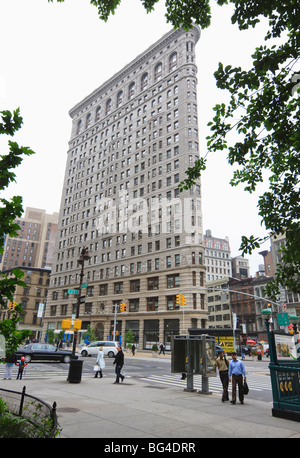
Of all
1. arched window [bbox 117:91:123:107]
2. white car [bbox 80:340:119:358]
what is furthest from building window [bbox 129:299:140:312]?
arched window [bbox 117:91:123:107]

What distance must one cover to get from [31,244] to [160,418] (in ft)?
447

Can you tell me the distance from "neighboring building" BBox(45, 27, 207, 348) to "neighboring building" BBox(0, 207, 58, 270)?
59765 millimetres

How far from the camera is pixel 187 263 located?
153 feet

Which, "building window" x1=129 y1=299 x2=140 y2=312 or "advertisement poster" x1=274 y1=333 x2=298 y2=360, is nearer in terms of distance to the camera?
"advertisement poster" x1=274 y1=333 x2=298 y2=360

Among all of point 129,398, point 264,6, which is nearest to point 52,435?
point 129,398

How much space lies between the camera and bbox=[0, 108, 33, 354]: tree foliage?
4.17 m

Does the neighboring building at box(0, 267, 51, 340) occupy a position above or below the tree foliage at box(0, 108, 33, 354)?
above

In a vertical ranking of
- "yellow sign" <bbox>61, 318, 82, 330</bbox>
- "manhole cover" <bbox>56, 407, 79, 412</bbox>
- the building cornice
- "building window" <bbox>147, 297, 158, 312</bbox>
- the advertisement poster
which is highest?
the building cornice

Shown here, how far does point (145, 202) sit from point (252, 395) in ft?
145

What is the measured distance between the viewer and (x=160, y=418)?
7723mm

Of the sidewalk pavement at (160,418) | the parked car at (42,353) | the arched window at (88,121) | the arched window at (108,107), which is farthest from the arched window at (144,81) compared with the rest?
the sidewalk pavement at (160,418)

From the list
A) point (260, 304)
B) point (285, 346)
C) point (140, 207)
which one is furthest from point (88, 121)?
point (285, 346)

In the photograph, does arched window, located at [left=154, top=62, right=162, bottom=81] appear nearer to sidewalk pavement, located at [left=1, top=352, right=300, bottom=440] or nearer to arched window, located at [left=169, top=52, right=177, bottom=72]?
Answer: arched window, located at [left=169, top=52, right=177, bottom=72]
